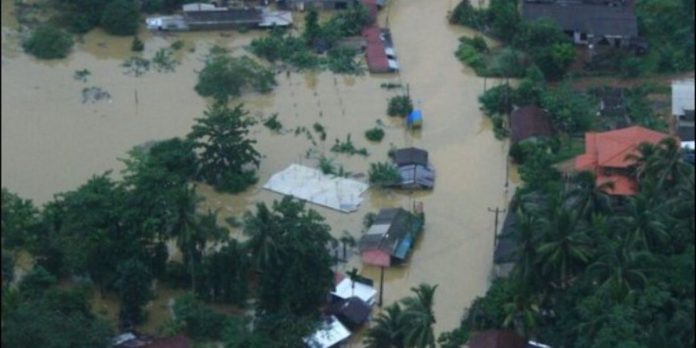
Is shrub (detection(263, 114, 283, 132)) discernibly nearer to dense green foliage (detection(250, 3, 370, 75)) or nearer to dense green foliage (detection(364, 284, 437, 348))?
dense green foliage (detection(250, 3, 370, 75))

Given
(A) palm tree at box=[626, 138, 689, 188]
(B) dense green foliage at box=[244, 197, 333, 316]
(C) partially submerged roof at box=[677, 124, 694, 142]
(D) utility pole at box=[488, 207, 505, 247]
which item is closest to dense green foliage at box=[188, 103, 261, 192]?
(B) dense green foliage at box=[244, 197, 333, 316]

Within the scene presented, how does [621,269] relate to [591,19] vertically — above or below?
below

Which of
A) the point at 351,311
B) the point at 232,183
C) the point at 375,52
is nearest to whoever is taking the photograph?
the point at 351,311

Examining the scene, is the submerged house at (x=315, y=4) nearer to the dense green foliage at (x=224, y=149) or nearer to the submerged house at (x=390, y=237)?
the dense green foliage at (x=224, y=149)

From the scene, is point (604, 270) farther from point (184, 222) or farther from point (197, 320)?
point (184, 222)

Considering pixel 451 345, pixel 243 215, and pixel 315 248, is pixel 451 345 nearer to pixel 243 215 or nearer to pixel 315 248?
pixel 315 248

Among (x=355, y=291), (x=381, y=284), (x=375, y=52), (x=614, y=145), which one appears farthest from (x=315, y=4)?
(x=355, y=291)

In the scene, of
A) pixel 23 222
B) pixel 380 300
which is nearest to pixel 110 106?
pixel 23 222
